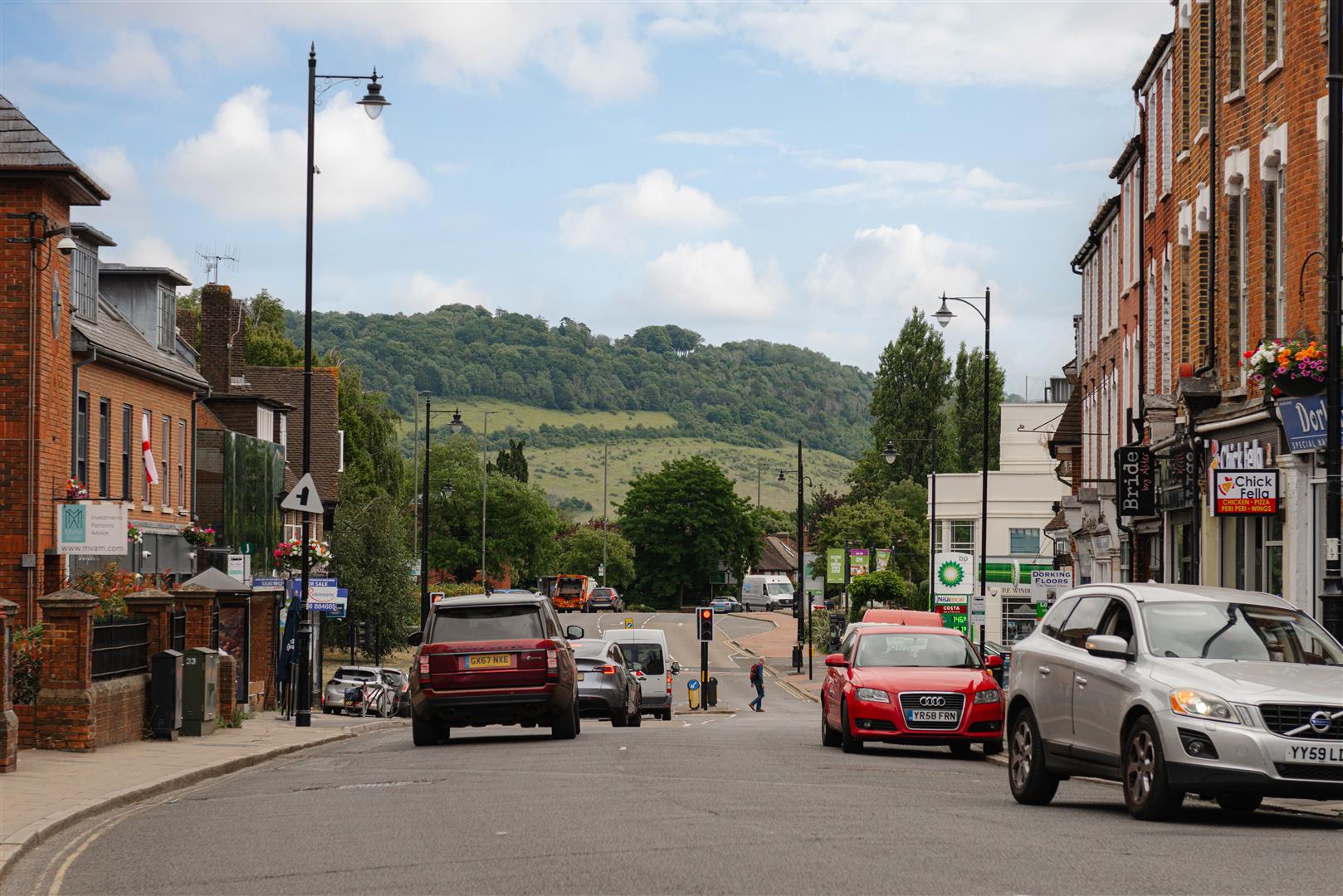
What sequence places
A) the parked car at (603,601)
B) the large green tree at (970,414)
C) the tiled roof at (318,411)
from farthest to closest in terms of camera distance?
1. the parked car at (603,601)
2. the large green tree at (970,414)
3. the tiled roof at (318,411)

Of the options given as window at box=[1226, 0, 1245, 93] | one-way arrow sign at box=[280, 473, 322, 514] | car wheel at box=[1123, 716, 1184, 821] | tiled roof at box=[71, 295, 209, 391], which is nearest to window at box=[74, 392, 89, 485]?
tiled roof at box=[71, 295, 209, 391]

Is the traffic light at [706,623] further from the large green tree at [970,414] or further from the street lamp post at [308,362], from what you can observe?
the large green tree at [970,414]

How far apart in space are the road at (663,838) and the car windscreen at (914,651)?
2.69 meters

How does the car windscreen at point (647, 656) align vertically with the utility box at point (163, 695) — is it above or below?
below

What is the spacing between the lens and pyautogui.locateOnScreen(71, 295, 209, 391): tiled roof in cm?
3297

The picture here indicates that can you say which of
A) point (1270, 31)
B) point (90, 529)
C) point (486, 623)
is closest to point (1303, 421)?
point (1270, 31)

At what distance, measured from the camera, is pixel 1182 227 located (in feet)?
96.9

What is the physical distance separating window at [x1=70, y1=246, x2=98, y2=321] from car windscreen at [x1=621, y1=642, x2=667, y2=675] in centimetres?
1526

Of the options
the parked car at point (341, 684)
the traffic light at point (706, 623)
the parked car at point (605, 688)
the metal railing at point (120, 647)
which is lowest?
the parked car at point (341, 684)

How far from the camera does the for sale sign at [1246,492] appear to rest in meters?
21.4

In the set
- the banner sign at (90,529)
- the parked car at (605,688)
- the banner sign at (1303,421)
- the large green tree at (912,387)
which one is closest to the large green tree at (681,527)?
the large green tree at (912,387)

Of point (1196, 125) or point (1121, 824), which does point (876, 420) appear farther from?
point (1121, 824)

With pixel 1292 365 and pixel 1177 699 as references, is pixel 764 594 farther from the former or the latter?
pixel 1177 699

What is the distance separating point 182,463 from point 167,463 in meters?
1.73
